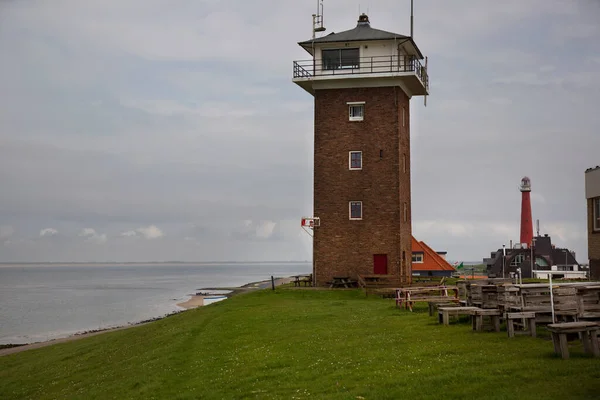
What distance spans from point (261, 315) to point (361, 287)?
47.1 ft

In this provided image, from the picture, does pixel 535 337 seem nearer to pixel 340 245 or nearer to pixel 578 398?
pixel 578 398

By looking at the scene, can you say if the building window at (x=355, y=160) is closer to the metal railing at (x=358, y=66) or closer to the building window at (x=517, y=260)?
the metal railing at (x=358, y=66)

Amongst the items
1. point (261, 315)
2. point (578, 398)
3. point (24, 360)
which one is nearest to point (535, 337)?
point (578, 398)

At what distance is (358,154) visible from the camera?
144ft

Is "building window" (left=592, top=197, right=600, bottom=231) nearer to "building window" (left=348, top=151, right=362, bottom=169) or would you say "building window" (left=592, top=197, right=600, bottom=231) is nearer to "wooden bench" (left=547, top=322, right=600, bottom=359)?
"building window" (left=348, top=151, right=362, bottom=169)

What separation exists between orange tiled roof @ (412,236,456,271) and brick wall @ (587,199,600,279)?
26.4 meters

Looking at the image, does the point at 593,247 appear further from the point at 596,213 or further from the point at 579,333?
the point at 579,333

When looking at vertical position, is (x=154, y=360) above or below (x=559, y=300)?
below

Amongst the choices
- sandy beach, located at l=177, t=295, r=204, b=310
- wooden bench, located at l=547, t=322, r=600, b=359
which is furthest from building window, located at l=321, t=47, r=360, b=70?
wooden bench, located at l=547, t=322, r=600, b=359

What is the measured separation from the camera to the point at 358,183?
1721 inches

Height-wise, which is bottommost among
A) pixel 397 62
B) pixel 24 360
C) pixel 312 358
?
pixel 24 360

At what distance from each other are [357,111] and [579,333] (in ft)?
102

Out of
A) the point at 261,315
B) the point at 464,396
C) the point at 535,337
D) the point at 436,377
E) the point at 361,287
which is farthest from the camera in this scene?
the point at 361,287

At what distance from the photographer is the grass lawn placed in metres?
12.9
